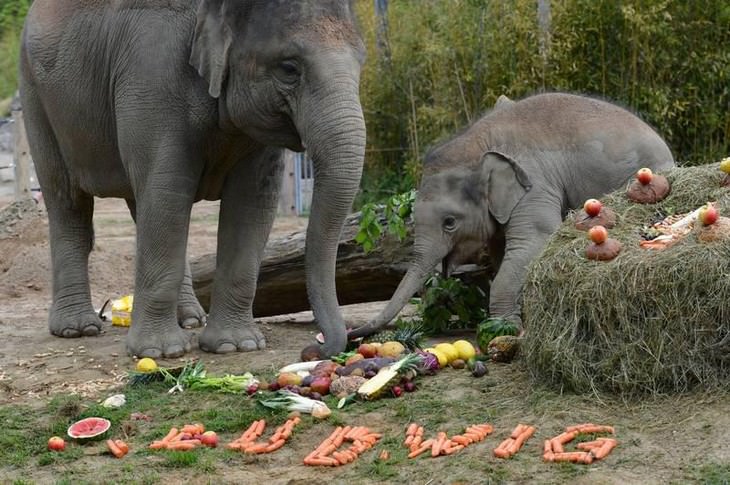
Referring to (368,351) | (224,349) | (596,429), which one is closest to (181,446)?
(368,351)

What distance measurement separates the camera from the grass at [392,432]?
220 inches

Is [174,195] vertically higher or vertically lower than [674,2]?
lower

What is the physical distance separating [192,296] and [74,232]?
1045mm

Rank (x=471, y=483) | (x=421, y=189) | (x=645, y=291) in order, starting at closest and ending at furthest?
(x=471, y=483) → (x=645, y=291) → (x=421, y=189)

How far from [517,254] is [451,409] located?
2192 mm

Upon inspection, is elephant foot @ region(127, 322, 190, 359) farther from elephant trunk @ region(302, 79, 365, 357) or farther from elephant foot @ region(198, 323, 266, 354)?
elephant trunk @ region(302, 79, 365, 357)

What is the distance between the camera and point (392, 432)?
250 inches

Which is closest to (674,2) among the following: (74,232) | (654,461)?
(74,232)

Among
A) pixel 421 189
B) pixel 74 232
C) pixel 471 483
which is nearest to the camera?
pixel 471 483

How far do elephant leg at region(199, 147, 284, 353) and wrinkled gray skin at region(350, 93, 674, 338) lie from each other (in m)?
1.05

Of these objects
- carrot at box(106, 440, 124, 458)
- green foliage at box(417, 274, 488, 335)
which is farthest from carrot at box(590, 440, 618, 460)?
green foliage at box(417, 274, 488, 335)

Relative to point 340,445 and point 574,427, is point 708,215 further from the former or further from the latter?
point 340,445

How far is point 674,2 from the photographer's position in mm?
14211

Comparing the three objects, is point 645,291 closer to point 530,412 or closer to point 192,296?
point 530,412
